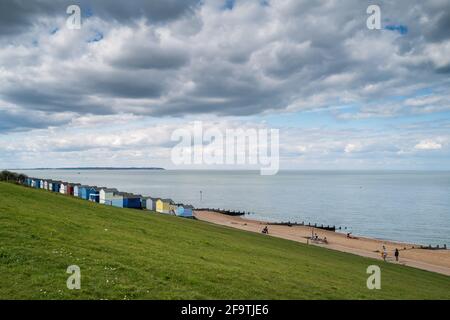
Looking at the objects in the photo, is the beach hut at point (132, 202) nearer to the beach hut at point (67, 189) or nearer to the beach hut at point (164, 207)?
the beach hut at point (164, 207)

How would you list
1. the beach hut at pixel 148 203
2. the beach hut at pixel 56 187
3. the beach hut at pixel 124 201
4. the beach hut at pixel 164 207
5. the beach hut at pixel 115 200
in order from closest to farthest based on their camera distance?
the beach hut at pixel 115 200 → the beach hut at pixel 124 201 → the beach hut at pixel 164 207 → the beach hut at pixel 148 203 → the beach hut at pixel 56 187

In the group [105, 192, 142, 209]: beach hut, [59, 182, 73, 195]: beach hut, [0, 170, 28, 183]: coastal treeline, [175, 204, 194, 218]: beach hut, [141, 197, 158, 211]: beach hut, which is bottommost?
[175, 204, 194, 218]: beach hut

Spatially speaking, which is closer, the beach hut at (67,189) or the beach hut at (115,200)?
the beach hut at (115,200)

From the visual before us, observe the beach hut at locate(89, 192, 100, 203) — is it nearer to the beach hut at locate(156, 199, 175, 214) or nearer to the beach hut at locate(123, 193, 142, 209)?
the beach hut at locate(123, 193, 142, 209)

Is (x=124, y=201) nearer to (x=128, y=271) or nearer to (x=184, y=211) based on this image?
(x=184, y=211)

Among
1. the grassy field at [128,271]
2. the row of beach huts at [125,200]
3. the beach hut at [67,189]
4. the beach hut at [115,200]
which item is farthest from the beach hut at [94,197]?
the grassy field at [128,271]

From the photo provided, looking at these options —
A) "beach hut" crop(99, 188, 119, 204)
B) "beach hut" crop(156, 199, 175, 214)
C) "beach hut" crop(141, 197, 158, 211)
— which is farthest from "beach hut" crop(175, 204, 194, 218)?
"beach hut" crop(99, 188, 119, 204)

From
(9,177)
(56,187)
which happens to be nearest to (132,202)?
(56,187)

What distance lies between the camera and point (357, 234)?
76688mm

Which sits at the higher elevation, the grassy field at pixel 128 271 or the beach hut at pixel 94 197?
the grassy field at pixel 128 271

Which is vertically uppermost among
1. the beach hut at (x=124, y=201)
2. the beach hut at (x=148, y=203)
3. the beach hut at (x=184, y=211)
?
the beach hut at (x=124, y=201)
